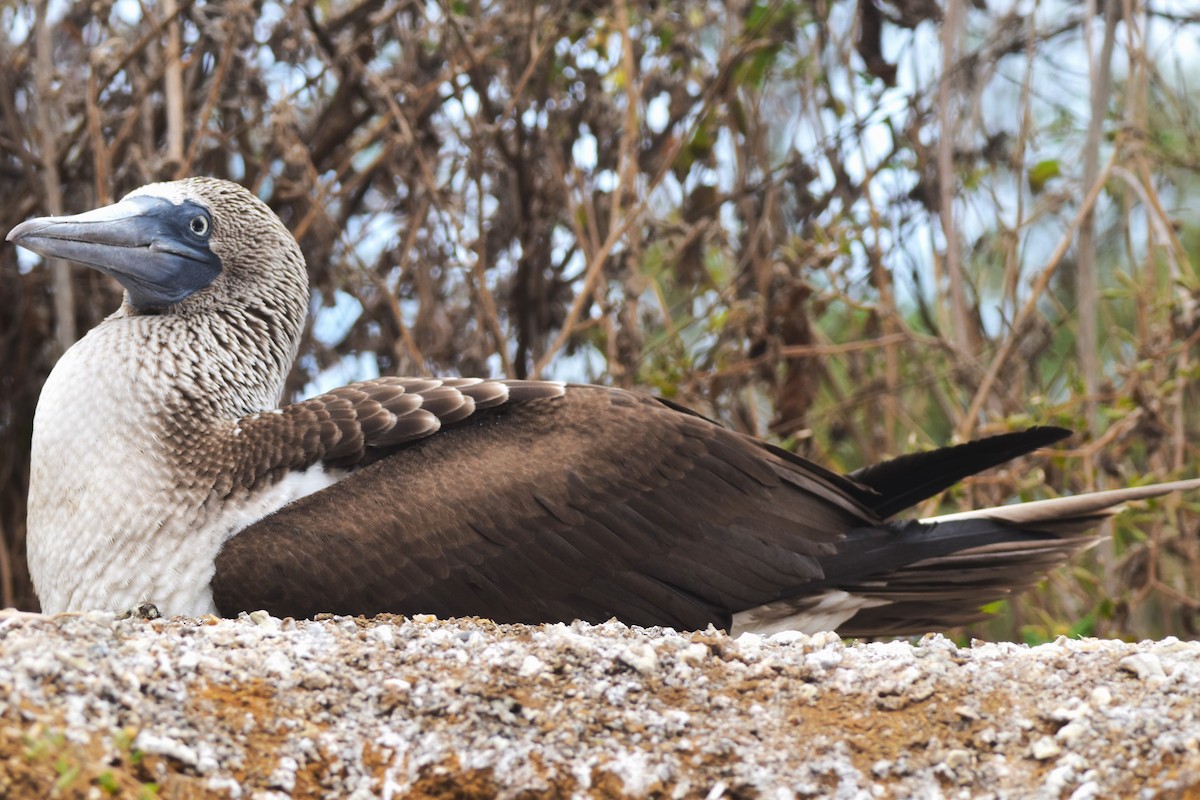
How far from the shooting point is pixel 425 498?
4.03m

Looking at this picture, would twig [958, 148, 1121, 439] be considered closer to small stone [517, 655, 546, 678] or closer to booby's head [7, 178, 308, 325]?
booby's head [7, 178, 308, 325]

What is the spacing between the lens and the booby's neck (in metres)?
3.98

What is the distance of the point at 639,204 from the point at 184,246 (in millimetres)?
2172

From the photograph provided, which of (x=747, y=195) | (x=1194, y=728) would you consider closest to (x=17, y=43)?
(x=747, y=195)

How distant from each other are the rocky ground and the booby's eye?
1936 mm

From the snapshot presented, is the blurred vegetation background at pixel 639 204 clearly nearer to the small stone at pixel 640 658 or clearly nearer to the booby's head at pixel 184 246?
the booby's head at pixel 184 246

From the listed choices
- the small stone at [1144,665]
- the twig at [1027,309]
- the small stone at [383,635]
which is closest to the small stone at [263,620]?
the small stone at [383,635]

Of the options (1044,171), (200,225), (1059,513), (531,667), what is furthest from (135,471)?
(1044,171)

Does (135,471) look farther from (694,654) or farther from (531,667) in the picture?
(694,654)

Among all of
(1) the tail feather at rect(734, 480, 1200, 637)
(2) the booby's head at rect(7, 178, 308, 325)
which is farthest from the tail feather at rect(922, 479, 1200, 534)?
(2) the booby's head at rect(7, 178, 308, 325)

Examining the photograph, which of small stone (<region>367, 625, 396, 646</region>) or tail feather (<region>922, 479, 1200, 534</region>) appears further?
tail feather (<region>922, 479, 1200, 534</region>)

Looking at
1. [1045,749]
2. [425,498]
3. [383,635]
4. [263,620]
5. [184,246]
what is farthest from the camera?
[184,246]

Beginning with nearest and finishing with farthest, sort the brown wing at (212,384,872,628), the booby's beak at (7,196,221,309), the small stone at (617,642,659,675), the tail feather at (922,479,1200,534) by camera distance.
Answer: the small stone at (617,642,659,675) → the brown wing at (212,384,872,628) → the booby's beak at (7,196,221,309) → the tail feather at (922,479,1200,534)

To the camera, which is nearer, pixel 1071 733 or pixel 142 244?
pixel 1071 733
